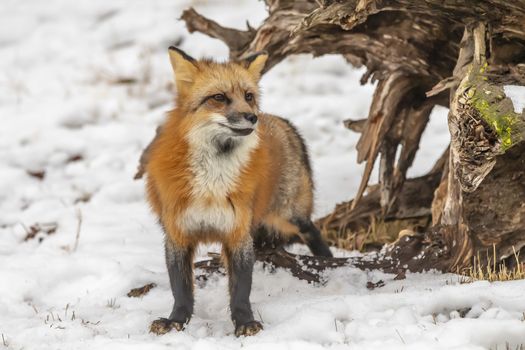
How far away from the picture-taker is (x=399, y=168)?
8445 mm

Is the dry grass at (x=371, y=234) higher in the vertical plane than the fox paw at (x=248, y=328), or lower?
higher

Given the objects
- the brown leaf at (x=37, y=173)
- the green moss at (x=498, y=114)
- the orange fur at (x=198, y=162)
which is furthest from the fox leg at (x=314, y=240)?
the brown leaf at (x=37, y=173)

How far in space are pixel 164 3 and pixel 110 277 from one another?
9640mm

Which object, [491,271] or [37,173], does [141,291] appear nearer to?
[491,271]

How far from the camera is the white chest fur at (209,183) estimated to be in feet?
18.9

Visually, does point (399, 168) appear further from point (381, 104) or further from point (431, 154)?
point (431, 154)

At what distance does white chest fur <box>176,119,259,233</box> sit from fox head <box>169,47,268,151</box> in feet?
0.08

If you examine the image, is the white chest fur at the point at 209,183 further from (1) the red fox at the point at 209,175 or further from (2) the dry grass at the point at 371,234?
(2) the dry grass at the point at 371,234

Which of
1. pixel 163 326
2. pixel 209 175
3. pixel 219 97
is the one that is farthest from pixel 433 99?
pixel 163 326


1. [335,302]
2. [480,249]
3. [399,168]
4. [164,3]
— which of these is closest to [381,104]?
[399,168]

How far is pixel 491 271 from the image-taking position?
21.3ft

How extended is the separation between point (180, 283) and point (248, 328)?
72cm

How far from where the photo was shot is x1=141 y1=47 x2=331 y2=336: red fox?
227 inches

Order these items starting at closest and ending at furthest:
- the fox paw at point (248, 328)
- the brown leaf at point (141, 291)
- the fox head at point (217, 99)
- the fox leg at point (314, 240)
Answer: the fox paw at point (248, 328)
the fox head at point (217, 99)
the brown leaf at point (141, 291)
the fox leg at point (314, 240)
